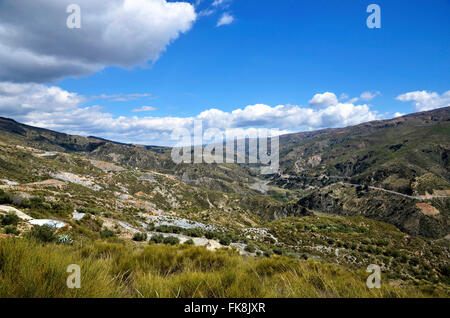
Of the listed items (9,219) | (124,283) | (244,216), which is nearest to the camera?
(124,283)

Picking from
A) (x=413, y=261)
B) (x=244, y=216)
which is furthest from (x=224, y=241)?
(x=244, y=216)

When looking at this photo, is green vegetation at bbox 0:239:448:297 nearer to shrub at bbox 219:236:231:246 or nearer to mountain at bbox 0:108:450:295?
mountain at bbox 0:108:450:295

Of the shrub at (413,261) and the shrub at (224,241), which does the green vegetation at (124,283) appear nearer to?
the shrub at (224,241)

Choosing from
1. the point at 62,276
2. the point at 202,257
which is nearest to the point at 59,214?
the point at 202,257

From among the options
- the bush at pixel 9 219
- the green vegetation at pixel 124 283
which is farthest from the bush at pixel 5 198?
the green vegetation at pixel 124 283

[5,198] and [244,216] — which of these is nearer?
[5,198]

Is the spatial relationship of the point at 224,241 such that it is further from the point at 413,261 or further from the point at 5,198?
the point at 413,261

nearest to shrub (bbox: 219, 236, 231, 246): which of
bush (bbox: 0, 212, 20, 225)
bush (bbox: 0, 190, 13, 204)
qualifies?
bush (bbox: 0, 212, 20, 225)

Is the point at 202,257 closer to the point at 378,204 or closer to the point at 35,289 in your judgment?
the point at 35,289

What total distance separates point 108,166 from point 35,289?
16468 cm

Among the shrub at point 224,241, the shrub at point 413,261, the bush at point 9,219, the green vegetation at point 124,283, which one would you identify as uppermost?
the green vegetation at point 124,283

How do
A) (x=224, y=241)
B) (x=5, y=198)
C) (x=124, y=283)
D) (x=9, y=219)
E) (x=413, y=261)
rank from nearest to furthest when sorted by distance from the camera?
(x=124, y=283) < (x=9, y=219) < (x=5, y=198) < (x=224, y=241) < (x=413, y=261)

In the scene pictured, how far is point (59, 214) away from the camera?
14.2 m

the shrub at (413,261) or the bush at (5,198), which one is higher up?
the bush at (5,198)
